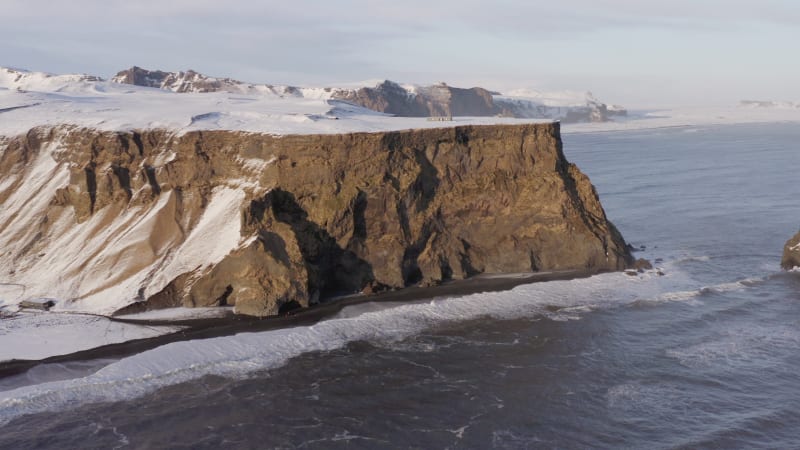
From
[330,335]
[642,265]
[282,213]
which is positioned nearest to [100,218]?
[282,213]

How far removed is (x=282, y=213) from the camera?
47344 mm

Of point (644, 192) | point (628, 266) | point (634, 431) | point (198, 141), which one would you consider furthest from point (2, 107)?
point (644, 192)

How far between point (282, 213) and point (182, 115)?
1278cm

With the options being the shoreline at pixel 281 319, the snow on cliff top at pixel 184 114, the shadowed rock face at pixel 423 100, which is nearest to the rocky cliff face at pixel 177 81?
the shadowed rock face at pixel 423 100

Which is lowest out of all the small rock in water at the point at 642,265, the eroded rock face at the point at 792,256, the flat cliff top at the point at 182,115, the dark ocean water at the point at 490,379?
the dark ocean water at the point at 490,379

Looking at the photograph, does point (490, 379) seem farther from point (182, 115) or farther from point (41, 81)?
point (41, 81)

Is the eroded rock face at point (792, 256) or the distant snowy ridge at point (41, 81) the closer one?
the eroded rock face at point (792, 256)

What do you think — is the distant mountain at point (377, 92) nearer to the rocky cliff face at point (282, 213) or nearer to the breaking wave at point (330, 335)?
the rocky cliff face at point (282, 213)

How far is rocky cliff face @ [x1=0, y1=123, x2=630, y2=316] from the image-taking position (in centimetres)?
4512

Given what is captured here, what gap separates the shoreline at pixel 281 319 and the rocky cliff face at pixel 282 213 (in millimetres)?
1002

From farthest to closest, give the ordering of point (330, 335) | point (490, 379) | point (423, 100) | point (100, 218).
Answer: point (423, 100), point (100, 218), point (330, 335), point (490, 379)

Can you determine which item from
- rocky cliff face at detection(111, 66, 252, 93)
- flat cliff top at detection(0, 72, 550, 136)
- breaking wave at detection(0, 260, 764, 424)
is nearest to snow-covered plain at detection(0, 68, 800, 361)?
flat cliff top at detection(0, 72, 550, 136)

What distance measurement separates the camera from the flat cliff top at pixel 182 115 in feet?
170

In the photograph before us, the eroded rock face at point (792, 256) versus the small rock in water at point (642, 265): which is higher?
the eroded rock face at point (792, 256)
